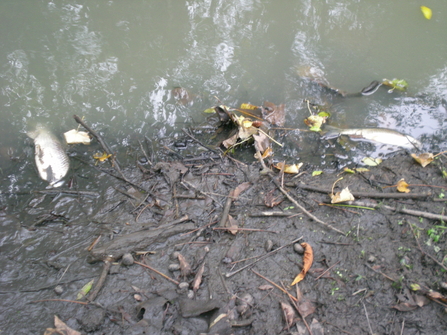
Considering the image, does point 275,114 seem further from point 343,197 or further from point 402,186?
point 402,186

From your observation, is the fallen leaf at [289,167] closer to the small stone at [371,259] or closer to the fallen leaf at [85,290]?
the small stone at [371,259]

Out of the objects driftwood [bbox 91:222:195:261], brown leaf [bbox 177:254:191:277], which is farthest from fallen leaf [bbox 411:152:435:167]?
brown leaf [bbox 177:254:191:277]

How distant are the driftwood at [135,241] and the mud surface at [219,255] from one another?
1cm

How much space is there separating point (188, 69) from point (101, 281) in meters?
4.03

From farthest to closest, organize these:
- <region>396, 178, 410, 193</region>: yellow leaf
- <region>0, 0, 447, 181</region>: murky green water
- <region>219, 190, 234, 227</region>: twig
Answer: <region>0, 0, 447, 181</region>: murky green water
<region>396, 178, 410, 193</region>: yellow leaf
<region>219, 190, 234, 227</region>: twig

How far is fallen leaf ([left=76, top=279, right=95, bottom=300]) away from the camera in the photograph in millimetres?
2535

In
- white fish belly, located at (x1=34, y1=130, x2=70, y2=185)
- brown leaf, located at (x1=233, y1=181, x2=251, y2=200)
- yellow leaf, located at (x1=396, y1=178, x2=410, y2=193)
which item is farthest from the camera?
white fish belly, located at (x1=34, y1=130, x2=70, y2=185)

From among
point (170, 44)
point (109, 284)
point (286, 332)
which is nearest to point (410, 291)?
point (286, 332)

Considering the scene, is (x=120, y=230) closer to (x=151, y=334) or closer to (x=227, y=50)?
(x=151, y=334)

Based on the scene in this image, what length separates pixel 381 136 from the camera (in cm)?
409

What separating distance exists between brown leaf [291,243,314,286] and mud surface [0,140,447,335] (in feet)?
0.17

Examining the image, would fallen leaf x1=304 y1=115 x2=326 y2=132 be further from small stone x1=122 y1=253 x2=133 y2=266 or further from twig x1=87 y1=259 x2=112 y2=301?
twig x1=87 y1=259 x2=112 y2=301

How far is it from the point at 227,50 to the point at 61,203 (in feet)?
13.6

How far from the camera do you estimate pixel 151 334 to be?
2262 millimetres
